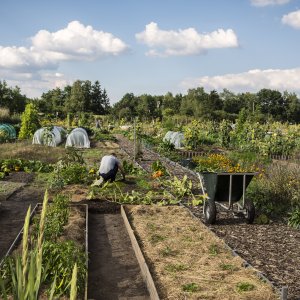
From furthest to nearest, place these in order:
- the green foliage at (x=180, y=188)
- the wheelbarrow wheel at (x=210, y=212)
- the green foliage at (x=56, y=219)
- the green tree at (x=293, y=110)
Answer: the green tree at (x=293, y=110), the green foliage at (x=180, y=188), the wheelbarrow wheel at (x=210, y=212), the green foliage at (x=56, y=219)

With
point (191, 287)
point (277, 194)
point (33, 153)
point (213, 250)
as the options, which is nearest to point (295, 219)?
point (277, 194)

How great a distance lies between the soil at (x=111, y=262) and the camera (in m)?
4.48

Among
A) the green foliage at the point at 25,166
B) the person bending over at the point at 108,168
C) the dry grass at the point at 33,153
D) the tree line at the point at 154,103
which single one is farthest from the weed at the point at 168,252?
the tree line at the point at 154,103

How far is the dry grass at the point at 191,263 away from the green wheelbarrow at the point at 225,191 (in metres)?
0.35

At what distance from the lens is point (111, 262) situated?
542 cm

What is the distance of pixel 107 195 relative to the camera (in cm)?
902

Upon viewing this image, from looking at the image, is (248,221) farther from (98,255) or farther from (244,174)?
(98,255)

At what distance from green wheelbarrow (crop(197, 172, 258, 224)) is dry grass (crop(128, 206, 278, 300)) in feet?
1.15

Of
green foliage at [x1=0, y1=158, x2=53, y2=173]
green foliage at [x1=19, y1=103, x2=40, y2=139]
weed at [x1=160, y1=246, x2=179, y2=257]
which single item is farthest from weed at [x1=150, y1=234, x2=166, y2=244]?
green foliage at [x1=19, y1=103, x2=40, y2=139]

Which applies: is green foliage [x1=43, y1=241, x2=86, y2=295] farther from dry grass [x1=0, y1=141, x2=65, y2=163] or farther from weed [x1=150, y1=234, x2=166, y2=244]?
dry grass [x1=0, y1=141, x2=65, y2=163]

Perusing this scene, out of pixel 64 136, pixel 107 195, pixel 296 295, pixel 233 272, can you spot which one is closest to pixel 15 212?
pixel 107 195

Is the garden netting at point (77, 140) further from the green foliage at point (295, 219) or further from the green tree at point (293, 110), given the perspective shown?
the green tree at point (293, 110)

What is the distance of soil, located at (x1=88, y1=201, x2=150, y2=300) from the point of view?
4477 millimetres

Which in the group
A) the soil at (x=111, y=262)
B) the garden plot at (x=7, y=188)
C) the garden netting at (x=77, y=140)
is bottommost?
the soil at (x=111, y=262)
